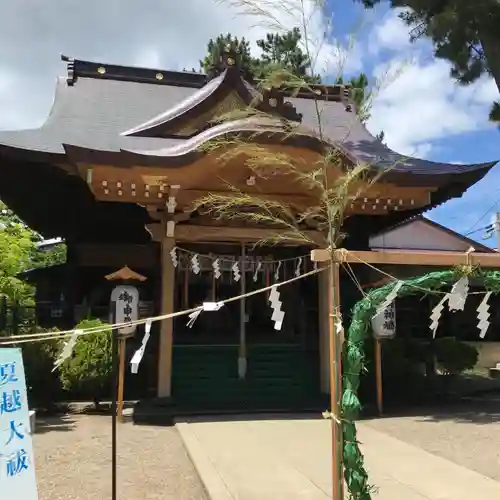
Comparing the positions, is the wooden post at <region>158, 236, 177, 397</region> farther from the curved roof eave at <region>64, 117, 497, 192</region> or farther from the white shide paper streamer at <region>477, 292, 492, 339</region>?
the white shide paper streamer at <region>477, 292, 492, 339</region>

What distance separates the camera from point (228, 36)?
2716 cm

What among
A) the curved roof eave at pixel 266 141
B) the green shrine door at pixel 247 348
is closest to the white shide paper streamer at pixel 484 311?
the curved roof eave at pixel 266 141

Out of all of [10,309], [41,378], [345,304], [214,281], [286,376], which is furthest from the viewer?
[214,281]

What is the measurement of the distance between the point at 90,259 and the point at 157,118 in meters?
3.54

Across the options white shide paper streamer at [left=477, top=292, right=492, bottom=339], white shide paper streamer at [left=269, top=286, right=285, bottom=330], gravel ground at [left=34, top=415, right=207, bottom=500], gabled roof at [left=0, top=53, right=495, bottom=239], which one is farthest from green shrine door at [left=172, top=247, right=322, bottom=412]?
white shide paper streamer at [left=477, top=292, right=492, bottom=339]

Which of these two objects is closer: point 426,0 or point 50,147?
point 426,0

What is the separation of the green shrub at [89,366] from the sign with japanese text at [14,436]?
5.76 meters

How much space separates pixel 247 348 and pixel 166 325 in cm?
201

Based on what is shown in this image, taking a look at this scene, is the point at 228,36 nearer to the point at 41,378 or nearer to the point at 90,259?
the point at 90,259

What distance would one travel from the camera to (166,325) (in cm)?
964

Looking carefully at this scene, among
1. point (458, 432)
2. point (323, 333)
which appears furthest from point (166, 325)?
point (458, 432)

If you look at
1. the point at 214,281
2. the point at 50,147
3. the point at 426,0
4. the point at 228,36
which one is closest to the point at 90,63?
the point at 50,147

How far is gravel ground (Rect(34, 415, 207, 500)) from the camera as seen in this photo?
5043 mm

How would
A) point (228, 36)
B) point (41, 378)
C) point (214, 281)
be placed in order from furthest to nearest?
1. point (228, 36)
2. point (214, 281)
3. point (41, 378)
